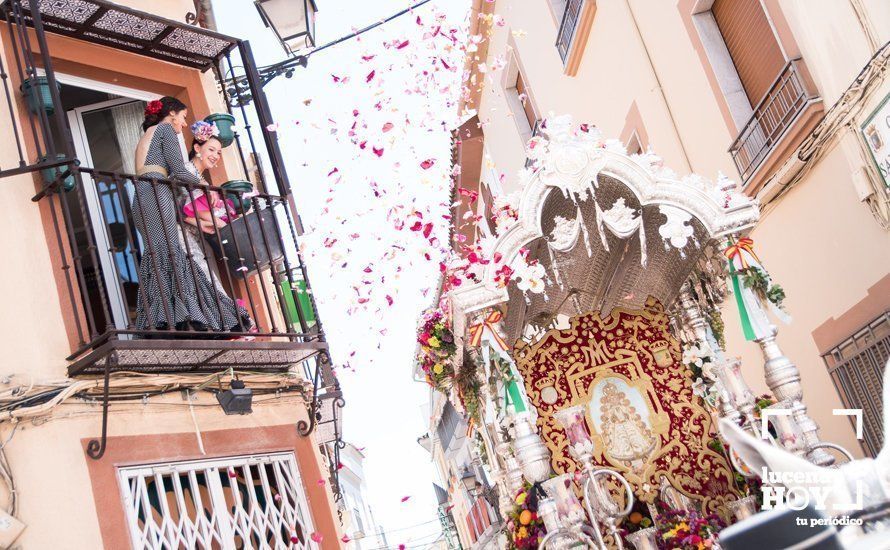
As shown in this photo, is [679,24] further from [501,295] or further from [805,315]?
[501,295]

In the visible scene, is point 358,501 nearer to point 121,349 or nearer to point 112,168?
point 112,168

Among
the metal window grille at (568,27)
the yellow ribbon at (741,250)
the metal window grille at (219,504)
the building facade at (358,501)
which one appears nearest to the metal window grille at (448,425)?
the building facade at (358,501)

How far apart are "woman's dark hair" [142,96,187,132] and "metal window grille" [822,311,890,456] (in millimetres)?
6233

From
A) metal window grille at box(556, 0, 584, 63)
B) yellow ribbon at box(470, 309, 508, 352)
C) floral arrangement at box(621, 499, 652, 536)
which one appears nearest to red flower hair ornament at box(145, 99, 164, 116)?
yellow ribbon at box(470, 309, 508, 352)

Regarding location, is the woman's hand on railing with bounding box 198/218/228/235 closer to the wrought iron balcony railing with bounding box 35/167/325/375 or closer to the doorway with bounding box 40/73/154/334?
the wrought iron balcony railing with bounding box 35/167/325/375

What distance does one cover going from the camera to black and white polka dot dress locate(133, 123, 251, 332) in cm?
752

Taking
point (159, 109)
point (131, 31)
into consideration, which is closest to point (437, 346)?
point (159, 109)

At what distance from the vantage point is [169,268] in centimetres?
766

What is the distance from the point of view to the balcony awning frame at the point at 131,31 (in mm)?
8047

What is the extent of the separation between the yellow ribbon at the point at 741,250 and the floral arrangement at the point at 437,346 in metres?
2.46

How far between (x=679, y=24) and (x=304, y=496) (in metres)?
6.97

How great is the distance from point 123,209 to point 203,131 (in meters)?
1.61

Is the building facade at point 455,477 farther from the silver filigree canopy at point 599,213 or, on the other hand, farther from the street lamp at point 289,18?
the street lamp at point 289,18

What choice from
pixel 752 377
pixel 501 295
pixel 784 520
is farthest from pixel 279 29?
pixel 784 520
